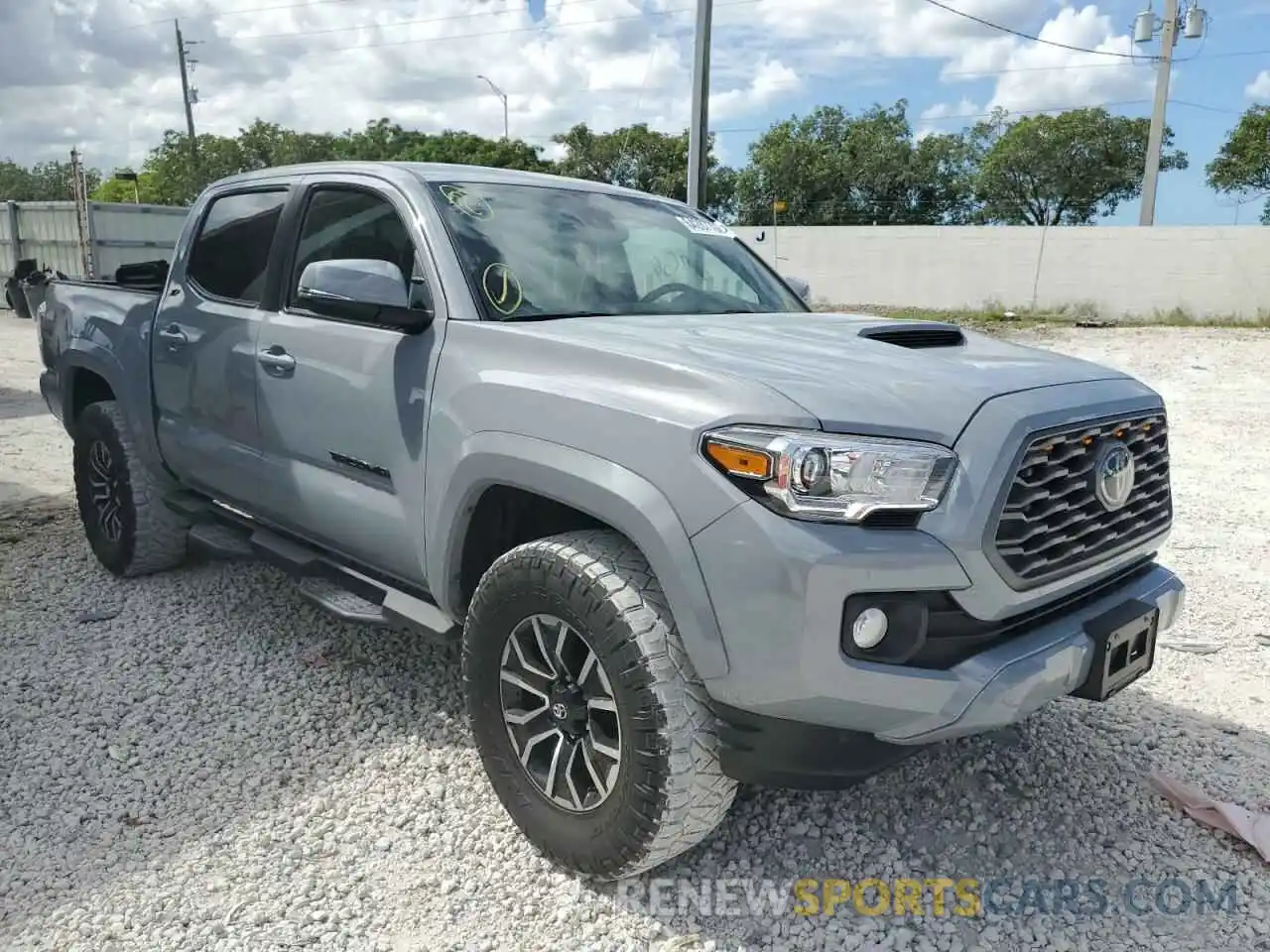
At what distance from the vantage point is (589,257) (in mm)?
3445

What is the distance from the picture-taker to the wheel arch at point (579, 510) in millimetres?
2289

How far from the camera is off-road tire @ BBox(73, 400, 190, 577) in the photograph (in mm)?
4707

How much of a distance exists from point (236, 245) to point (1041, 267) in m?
20.9

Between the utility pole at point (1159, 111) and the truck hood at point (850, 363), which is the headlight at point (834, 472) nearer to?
the truck hood at point (850, 363)

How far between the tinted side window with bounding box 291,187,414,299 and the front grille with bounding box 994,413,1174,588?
200 cm

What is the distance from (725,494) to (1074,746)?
1.99 meters

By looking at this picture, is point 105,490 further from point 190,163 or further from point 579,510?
point 190,163

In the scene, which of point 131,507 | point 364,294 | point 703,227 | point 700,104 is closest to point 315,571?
point 364,294

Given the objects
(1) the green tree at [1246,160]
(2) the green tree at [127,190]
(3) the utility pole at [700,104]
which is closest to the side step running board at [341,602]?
(3) the utility pole at [700,104]

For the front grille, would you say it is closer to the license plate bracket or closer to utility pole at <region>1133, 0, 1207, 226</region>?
the license plate bracket

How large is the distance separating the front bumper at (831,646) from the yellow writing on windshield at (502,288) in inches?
45.6

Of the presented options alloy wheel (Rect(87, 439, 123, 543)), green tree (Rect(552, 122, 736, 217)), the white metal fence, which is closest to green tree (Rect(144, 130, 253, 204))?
green tree (Rect(552, 122, 736, 217))

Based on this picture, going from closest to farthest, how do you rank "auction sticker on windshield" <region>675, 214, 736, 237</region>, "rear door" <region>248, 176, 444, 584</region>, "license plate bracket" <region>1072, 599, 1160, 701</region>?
1. "license plate bracket" <region>1072, 599, 1160, 701</region>
2. "rear door" <region>248, 176, 444, 584</region>
3. "auction sticker on windshield" <region>675, 214, 736, 237</region>

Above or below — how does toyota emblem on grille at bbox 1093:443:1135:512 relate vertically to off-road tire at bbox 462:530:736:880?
above
